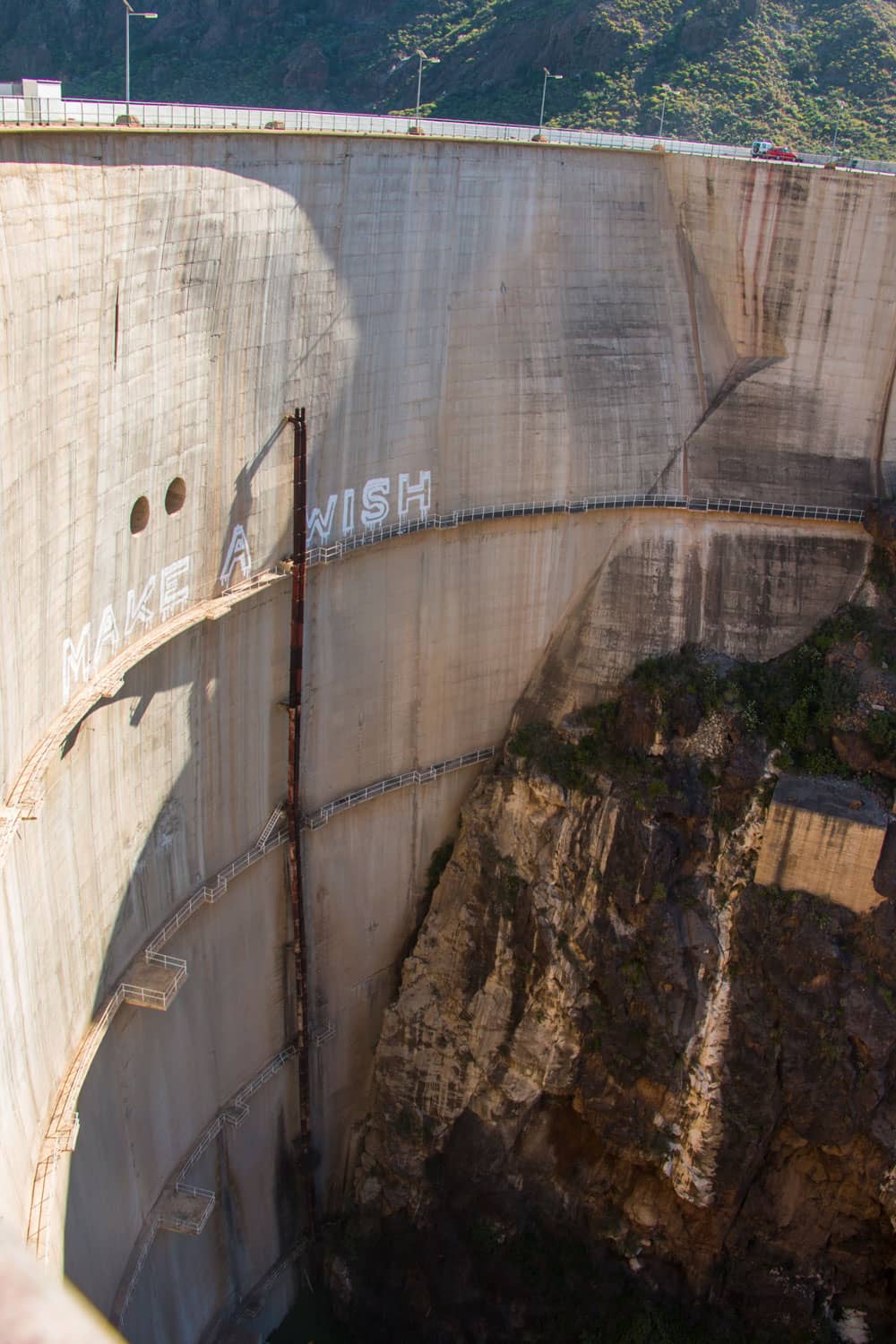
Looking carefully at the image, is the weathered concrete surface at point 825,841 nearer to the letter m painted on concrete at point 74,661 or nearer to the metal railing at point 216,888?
the metal railing at point 216,888

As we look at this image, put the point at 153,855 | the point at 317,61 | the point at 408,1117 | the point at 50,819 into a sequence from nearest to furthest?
the point at 50,819, the point at 153,855, the point at 408,1117, the point at 317,61

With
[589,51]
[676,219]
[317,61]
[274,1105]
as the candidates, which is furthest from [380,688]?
[317,61]

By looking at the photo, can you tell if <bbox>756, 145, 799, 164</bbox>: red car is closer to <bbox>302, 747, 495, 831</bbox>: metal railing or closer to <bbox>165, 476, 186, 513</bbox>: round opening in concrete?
<bbox>302, 747, 495, 831</bbox>: metal railing

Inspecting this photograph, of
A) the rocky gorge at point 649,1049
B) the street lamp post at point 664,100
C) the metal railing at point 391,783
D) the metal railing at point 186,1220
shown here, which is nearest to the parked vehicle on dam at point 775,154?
the rocky gorge at point 649,1049

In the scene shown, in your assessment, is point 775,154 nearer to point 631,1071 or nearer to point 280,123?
point 280,123

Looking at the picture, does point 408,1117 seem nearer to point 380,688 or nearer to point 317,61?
point 380,688
